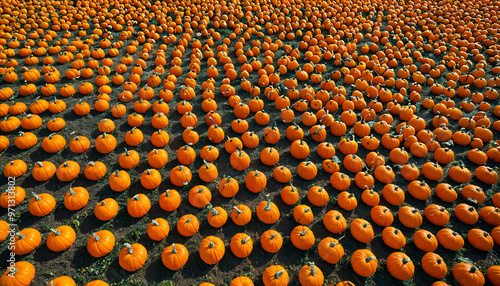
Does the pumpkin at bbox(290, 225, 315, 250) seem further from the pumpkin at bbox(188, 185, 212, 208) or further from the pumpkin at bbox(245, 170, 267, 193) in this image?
the pumpkin at bbox(188, 185, 212, 208)

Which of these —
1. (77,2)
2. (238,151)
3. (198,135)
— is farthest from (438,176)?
(77,2)

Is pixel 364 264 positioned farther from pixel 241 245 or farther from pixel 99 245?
pixel 99 245

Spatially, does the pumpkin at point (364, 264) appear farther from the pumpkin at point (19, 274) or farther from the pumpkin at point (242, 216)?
the pumpkin at point (19, 274)

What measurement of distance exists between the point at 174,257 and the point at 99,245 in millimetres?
1532

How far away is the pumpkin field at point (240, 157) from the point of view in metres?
5.39

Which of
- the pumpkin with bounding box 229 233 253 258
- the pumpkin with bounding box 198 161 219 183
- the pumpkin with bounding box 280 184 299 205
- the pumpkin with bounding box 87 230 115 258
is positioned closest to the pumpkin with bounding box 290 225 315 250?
the pumpkin with bounding box 280 184 299 205

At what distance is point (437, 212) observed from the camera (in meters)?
6.25

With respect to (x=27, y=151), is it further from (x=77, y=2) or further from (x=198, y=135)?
(x=77, y=2)

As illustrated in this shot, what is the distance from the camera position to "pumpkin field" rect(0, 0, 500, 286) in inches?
212

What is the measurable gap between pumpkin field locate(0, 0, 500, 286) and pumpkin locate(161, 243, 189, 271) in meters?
0.05

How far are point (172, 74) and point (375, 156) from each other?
794 centimetres

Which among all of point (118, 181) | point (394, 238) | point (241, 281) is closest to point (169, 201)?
point (118, 181)

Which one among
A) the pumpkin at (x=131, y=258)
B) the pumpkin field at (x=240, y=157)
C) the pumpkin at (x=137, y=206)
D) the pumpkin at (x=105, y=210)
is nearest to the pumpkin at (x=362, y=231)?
the pumpkin field at (x=240, y=157)

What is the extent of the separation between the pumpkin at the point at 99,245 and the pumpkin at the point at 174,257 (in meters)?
1.14
